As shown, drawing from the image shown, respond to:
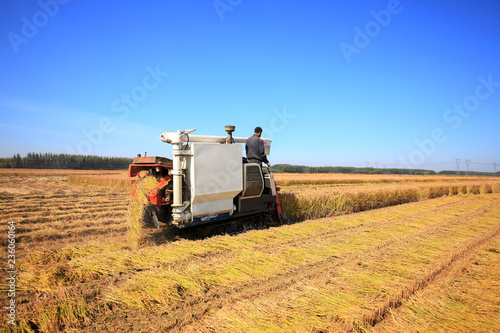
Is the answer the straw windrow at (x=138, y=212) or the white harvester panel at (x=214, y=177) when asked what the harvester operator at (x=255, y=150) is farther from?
the straw windrow at (x=138, y=212)

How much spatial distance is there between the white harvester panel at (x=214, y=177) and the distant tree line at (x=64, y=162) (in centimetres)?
5796

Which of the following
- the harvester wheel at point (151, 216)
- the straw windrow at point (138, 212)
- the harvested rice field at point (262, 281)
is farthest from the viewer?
the harvester wheel at point (151, 216)

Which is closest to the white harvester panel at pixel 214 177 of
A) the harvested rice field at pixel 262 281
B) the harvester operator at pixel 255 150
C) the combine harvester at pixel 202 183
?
the combine harvester at pixel 202 183

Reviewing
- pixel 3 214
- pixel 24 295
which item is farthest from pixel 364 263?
pixel 3 214

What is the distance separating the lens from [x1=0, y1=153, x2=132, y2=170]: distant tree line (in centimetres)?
4844

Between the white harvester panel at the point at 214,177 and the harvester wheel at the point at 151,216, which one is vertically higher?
the white harvester panel at the point at 214,177

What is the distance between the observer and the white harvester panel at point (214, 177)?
18.2 feet

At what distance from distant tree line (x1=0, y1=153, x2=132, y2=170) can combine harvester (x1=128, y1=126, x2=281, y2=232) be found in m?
56.2

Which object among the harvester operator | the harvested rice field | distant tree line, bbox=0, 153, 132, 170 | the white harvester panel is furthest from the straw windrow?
distant tree line, bbox=0, 153, 132, 170

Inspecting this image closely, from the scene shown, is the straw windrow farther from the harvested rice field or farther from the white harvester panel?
the white harvester panel

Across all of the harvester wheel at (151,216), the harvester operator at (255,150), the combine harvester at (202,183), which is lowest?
the harvester wheel at (151,216)

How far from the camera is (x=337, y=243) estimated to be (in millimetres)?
5891

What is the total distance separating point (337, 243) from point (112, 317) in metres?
4.43

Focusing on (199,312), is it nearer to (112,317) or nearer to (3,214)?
(112,317)
